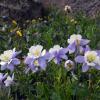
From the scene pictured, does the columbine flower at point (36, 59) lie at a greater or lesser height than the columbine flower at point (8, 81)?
greater

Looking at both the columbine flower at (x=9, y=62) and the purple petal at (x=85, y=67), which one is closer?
the purple petal at (x=85, y=67)

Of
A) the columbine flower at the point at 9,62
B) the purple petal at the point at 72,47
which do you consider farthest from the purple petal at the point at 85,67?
the columbine flower at the point at 9,62

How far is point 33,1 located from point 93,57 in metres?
3.39

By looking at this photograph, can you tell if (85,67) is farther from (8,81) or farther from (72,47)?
(8,81)

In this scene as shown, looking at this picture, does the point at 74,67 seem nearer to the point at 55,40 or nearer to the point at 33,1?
the point at 55,40

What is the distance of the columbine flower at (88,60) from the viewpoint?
1996 millimetres

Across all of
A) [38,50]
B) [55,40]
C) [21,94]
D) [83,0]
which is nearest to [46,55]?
[38,50]

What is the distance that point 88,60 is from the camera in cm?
201

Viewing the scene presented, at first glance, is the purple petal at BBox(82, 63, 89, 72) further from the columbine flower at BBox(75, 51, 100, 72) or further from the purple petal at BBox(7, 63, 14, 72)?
the purple petal at BBox(7, 63, 14, 72)

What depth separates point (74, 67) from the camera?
2.15 meters

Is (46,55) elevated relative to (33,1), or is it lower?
lower

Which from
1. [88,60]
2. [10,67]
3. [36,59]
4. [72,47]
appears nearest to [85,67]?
[88,60]

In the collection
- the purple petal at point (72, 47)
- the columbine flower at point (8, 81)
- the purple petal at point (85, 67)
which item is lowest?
the columbine flower at point (8, 81)

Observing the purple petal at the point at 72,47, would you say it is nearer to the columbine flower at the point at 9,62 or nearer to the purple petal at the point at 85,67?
the purple petal at the point at 85,67
